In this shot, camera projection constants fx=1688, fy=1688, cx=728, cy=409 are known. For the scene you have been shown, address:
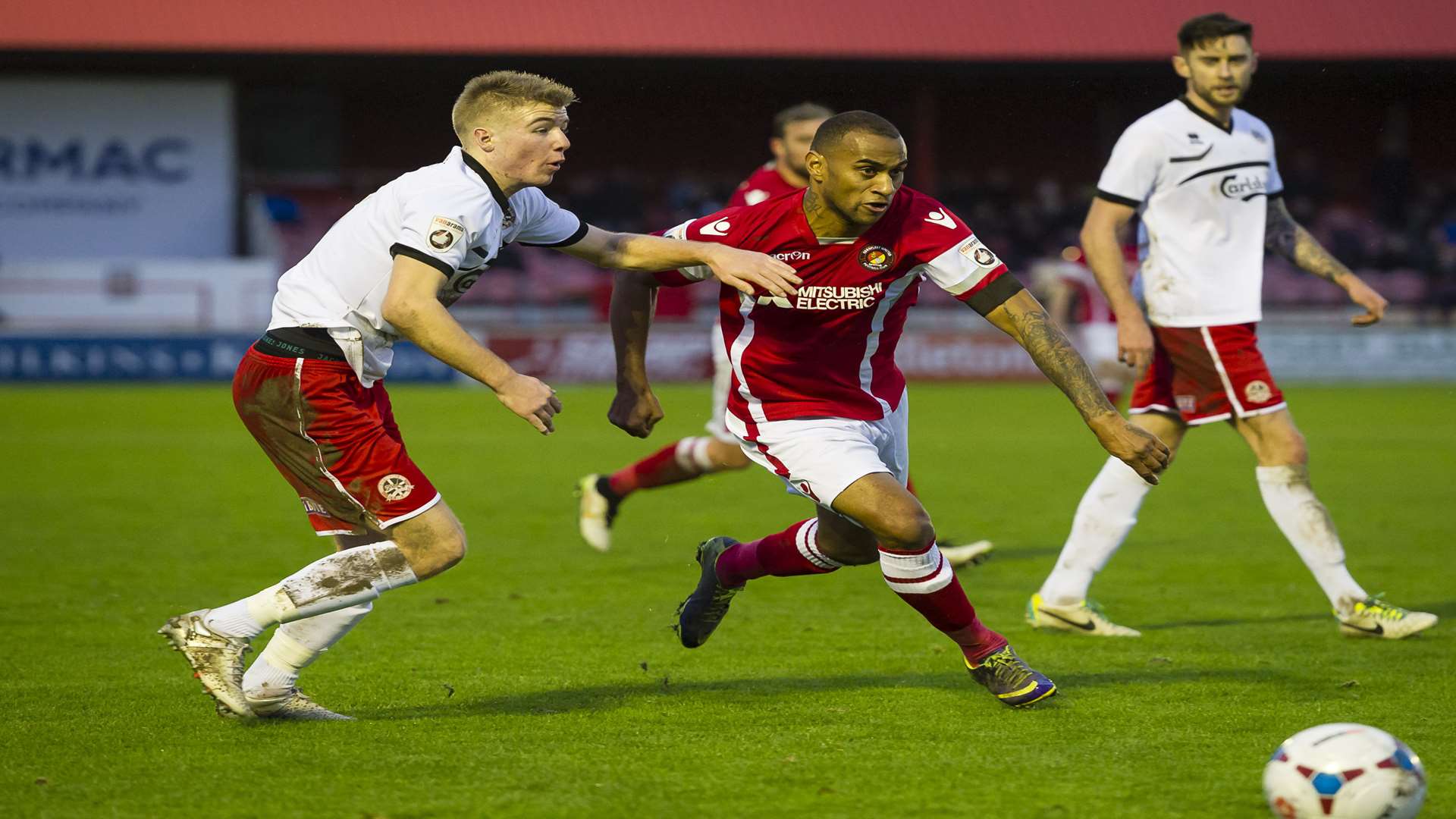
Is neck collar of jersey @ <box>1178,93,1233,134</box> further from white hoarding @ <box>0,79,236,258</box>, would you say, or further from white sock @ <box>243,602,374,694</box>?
white hoarding @ <box>0,79,236,258</box>

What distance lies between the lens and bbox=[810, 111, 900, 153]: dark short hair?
15.9 feet

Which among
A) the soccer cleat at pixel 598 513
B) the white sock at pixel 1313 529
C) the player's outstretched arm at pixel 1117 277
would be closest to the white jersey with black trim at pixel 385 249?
the player's outstretched arm at pixel 1117 277

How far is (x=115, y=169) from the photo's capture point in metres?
28.9

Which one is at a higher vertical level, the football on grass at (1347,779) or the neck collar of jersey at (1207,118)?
the neck collar of jersey at (1207,118)

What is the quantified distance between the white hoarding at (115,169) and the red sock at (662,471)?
73.1 ft

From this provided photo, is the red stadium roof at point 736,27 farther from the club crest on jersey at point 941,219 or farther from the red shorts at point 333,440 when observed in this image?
the red shorts at point 333,440

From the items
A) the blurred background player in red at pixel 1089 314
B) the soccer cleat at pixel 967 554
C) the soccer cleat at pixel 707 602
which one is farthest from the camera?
the blurred background player in red at pixel 1089 314

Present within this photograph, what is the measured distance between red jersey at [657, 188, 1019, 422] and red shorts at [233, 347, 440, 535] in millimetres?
1098

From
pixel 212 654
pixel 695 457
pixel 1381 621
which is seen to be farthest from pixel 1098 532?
pixel 212 654

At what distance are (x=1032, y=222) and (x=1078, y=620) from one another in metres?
22.5

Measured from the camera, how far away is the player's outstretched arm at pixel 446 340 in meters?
4.36

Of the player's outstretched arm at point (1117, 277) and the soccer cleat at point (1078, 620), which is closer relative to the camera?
the player's outstretched arm at point (1117, 277)

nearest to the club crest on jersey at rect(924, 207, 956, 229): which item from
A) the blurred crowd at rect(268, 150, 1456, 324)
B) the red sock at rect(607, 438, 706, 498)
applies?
the red sock at rect(607, 438, 706, 498)

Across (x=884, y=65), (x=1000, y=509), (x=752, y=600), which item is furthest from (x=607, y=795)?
(x=884, y=65)
